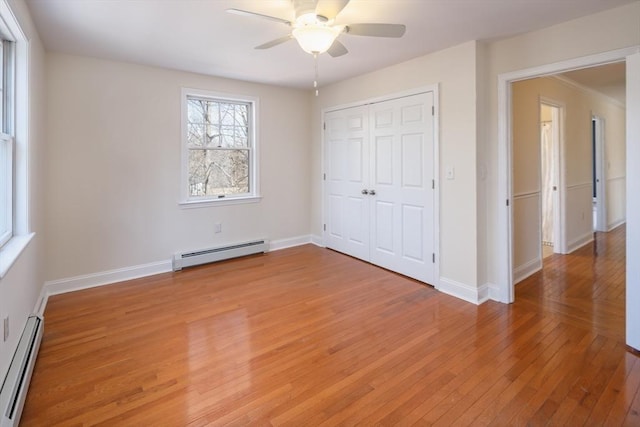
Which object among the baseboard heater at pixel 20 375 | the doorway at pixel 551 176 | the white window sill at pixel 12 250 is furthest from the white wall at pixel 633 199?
the white window sill at pixel 12 250

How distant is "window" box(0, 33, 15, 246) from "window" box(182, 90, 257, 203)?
1839 mm

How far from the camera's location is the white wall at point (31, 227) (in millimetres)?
1984

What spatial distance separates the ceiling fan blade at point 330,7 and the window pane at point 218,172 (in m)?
2.84

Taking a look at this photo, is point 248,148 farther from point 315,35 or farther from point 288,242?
point 315,35

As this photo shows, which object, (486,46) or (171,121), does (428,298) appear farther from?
(171,121)

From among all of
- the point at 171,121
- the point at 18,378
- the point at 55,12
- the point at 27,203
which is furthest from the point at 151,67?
the point at 18,378

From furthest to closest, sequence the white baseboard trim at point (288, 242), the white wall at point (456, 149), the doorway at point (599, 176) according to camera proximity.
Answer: the doorway at point (599, 176) → the white baseboard trim at point (288, 242) → the white wall at point (456, 149)

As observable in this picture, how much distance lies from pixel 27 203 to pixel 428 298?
135 inches

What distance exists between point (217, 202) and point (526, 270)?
3838mm

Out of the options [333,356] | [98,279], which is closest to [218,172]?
[98,279]

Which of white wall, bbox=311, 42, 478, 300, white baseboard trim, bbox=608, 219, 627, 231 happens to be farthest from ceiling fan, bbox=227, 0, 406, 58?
white baseboard trim, bbox=608, 219, 627, 231

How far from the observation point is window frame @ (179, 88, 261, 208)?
13.8ft

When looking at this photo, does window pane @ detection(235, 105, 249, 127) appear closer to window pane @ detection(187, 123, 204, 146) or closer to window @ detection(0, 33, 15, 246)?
window pane @ detection(187, 123, 204, 146)

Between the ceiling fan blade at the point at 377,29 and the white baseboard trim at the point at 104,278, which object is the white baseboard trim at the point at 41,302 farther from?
the ceiling fan blade at the point at 377,29
